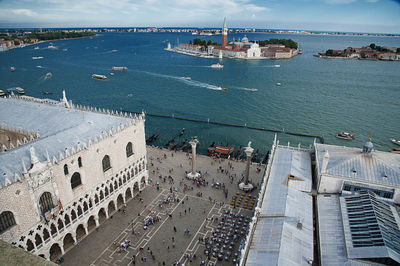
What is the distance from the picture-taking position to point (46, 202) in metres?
35.4

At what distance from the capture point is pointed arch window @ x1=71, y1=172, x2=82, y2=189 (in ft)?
128

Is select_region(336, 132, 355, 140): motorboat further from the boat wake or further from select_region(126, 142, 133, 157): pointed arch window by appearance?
the boat wake

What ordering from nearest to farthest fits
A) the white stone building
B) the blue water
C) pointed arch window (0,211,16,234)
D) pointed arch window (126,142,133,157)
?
pointed arch window (0,211,16,234) → the white stone building → pointed arch window (126,142,133,157) → the blue water

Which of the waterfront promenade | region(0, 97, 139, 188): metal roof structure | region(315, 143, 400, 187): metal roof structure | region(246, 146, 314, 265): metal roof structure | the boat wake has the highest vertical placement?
region(0, 97, 139, 188): metal roof structure

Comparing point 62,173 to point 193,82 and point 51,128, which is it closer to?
point 51,128

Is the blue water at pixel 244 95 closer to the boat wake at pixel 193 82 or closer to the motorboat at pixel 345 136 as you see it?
the boat wake at pixel 193 82

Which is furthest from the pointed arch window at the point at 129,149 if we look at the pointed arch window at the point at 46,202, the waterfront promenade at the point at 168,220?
the pointed arch window at the point at 46,202

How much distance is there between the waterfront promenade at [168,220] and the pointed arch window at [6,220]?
9.70 meters

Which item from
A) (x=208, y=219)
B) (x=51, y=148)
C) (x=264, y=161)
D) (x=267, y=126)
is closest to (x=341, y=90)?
(x=267, y=126)

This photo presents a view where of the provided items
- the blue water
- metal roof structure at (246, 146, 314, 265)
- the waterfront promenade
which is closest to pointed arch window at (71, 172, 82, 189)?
the waterfront promenade

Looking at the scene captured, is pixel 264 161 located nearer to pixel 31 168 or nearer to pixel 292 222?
pixel 292 222

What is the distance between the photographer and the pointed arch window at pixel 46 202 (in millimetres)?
34812

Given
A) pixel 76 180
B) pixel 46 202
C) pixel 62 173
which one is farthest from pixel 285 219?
pixel 46 202

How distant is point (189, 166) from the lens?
62.6 meters
